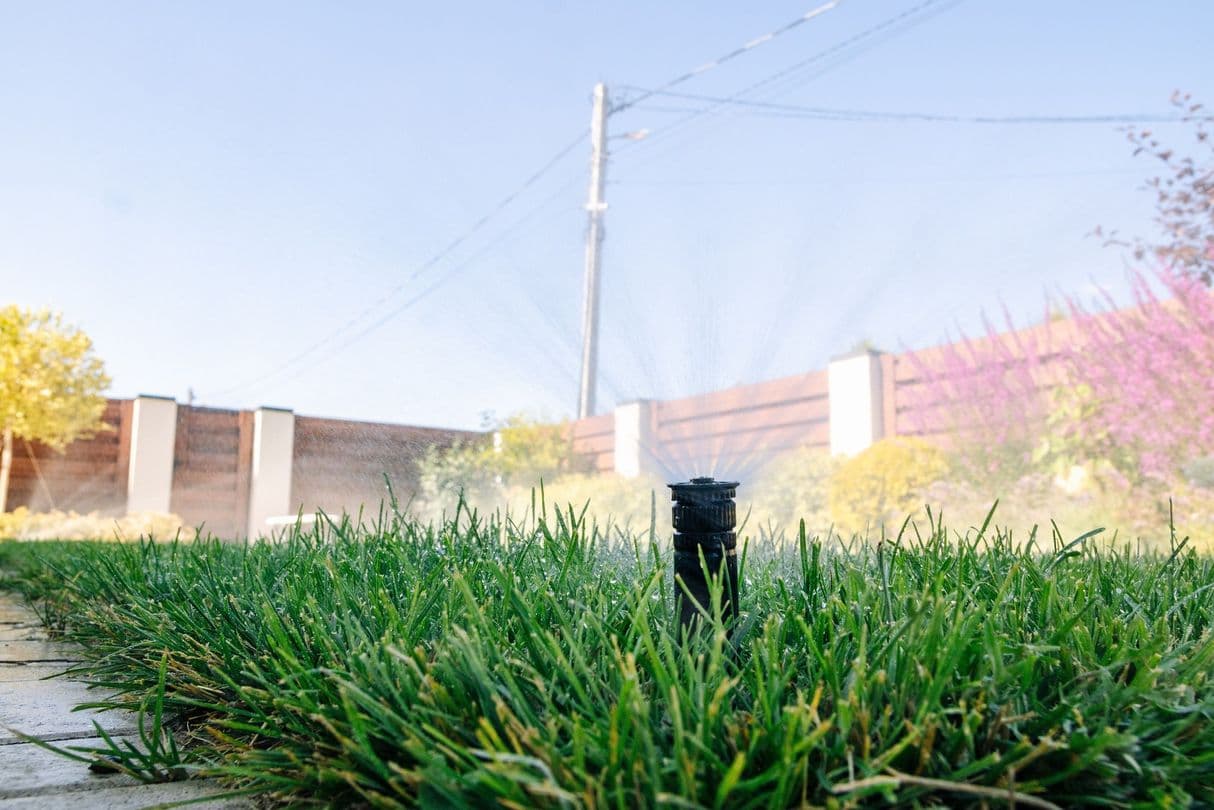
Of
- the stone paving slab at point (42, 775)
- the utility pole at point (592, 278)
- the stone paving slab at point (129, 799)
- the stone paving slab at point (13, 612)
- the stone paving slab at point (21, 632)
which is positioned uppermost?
the utility pole at point (592, 278)

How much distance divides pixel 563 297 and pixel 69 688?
7.48ft

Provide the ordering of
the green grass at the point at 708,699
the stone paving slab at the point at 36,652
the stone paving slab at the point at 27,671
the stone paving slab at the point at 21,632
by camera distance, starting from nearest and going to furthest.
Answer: the green grass at the point at 708,699, the stone paving slab at the point at 27,671, the stone paving slab at the point at 36,652, the stone paving slab at the point at 21,632

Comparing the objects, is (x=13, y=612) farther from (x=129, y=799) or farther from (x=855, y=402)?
(x=855, y=402)

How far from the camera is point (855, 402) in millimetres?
7008

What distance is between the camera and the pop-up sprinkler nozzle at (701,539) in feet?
3.16

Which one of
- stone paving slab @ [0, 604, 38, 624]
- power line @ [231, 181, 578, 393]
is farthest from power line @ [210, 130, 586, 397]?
stone paving slab @ [0, 604, 38, 624]

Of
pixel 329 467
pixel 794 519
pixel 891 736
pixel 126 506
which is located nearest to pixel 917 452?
pixel 794 519

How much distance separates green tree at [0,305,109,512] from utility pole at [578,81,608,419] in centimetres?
601

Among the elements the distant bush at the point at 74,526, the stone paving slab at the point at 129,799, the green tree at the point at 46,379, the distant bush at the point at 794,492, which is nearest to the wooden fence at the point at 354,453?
the green tree at the point at 46,379

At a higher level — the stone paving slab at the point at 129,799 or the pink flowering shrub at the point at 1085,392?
the pink flowering shrub at the point at 1085,392

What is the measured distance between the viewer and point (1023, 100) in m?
7.94

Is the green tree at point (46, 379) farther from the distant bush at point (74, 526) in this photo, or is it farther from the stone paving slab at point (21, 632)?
the stone paving slab at point (21, 632)

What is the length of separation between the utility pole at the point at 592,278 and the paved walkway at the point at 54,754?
6.71 metres

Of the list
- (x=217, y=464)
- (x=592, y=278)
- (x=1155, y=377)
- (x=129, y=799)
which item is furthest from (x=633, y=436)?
(x=129, y=799)
